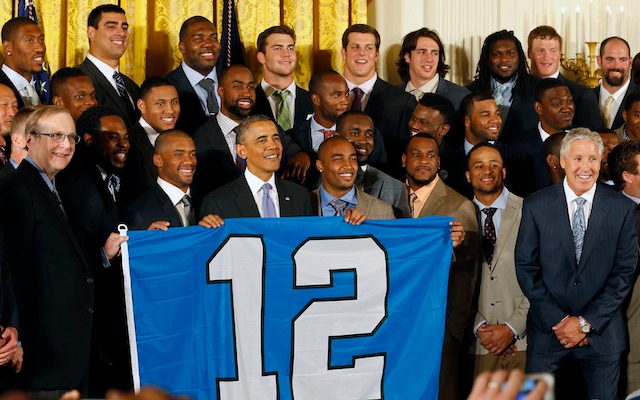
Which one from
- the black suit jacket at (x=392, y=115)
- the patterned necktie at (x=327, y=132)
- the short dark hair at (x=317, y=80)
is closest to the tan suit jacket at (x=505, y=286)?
the black suit jacket at (x=392, y=115)

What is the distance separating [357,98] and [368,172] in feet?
4.54

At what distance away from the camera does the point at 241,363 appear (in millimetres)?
6191

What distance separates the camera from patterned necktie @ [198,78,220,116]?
26.8ft

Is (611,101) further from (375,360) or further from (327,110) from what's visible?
(375,360)

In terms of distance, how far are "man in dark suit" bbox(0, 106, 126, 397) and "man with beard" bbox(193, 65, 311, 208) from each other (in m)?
Result: 1.48

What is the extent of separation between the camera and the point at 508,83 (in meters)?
8.86

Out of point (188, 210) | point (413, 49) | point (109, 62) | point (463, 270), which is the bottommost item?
point (463, 270)

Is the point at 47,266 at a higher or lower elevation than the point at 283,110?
lower

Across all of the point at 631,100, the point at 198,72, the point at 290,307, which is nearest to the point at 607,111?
the point at 631,100

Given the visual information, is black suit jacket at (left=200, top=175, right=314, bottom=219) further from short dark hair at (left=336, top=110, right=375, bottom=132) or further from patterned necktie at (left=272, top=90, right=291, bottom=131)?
patterned necktie at (left=272, top=90, right=291, bottom=131)

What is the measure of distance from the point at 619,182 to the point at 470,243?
1.09 meters

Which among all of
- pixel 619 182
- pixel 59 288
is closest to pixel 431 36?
pixel 619 182

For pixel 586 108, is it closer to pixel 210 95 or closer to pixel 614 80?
pixel 614 80

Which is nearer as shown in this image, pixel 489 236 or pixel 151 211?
pixel 151 211
